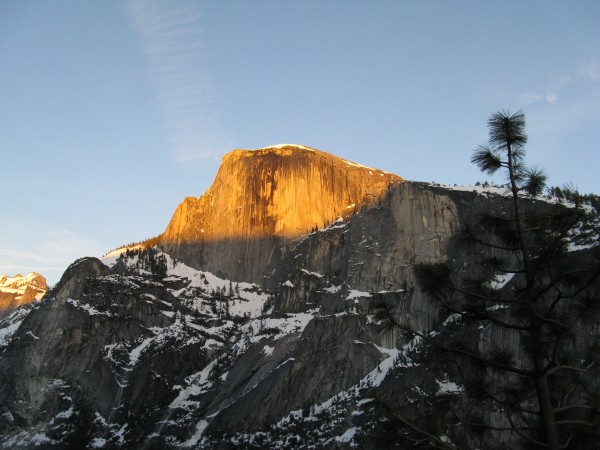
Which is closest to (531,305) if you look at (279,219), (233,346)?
(233,346)

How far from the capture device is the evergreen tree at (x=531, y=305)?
12672 mm

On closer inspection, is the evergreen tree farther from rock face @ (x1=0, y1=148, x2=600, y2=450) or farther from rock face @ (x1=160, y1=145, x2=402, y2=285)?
rock face @ (x1=160, y1=145, x2=402, y2=285)

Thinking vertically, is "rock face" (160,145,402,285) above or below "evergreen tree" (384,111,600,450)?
above

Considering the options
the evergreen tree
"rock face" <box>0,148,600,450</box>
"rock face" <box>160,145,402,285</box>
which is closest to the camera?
the evergreen tree

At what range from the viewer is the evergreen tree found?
12.7 m

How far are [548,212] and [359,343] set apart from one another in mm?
119565

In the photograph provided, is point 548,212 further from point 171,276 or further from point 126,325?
point 171,276

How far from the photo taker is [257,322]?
170 metres

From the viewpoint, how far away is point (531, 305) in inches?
501

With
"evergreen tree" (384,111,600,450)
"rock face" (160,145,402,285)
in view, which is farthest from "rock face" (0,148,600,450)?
"evergreen tree" (384,111,600,450)

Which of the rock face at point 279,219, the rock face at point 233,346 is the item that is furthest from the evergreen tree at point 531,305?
the rock face at point 279,219

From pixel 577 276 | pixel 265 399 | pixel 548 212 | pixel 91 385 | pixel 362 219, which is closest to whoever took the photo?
pixel 577 276

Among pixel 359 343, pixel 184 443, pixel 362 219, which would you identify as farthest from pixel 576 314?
pixel 362 219

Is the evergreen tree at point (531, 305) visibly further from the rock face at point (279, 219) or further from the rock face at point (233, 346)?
the rock face at point (279, 219)
